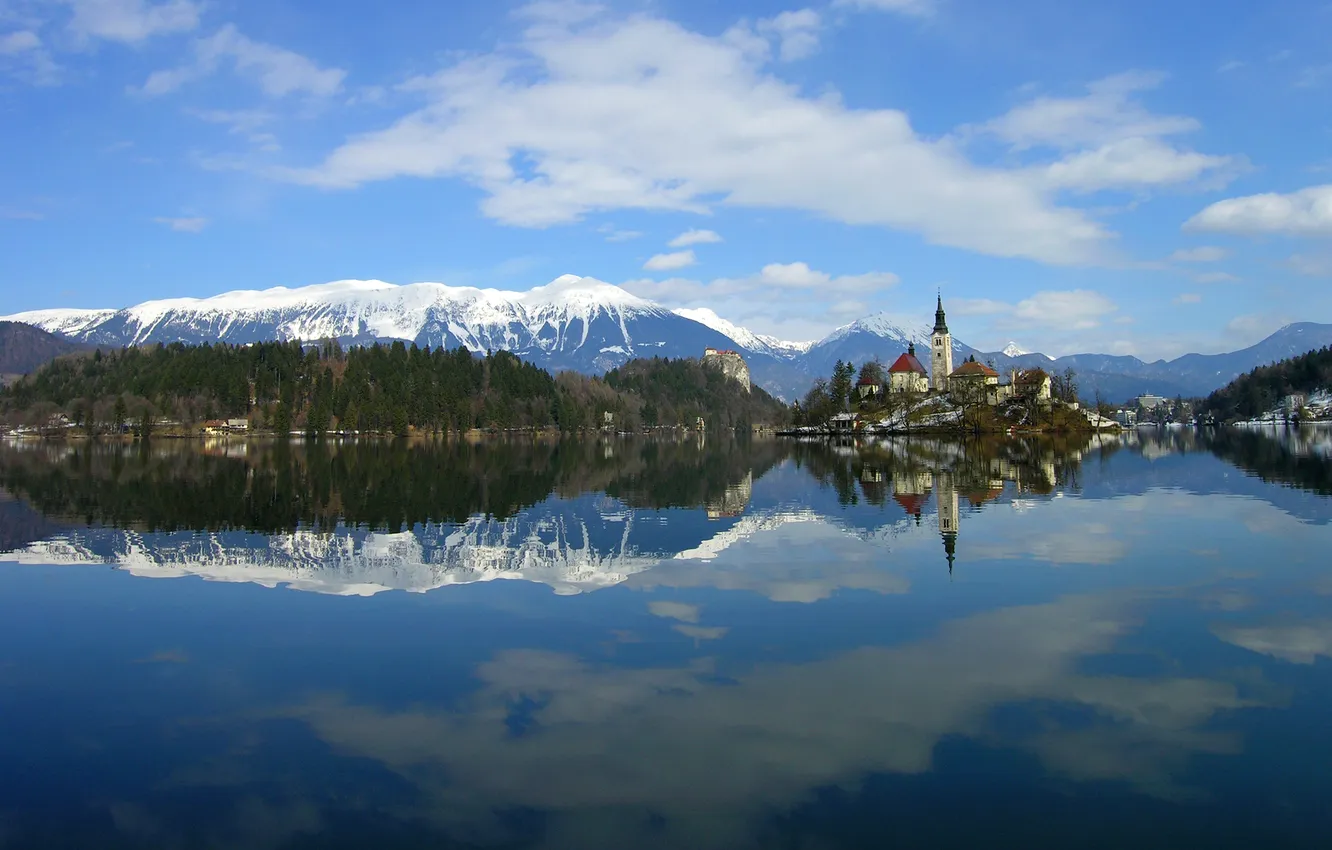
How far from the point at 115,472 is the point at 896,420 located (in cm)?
12805

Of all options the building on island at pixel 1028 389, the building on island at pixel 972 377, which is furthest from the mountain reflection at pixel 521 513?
the building on island at pixel 972 377

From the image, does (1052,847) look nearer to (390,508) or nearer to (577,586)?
(577,586)

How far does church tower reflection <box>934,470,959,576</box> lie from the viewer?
27.3 m

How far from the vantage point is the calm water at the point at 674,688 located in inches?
392

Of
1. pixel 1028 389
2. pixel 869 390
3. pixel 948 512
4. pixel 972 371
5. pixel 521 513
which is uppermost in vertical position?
pixel 972 371

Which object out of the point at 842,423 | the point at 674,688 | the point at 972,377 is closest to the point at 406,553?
the point at 674,688

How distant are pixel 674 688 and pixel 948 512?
25.0 m

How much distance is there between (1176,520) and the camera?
33.0m

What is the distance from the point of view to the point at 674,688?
14078 millimetres

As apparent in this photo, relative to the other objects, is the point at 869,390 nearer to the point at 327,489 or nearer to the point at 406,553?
the point at 327,489

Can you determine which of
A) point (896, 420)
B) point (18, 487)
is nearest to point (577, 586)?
point (18, 487)

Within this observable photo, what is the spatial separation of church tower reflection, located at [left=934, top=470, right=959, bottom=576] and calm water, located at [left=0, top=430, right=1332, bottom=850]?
1.18ft

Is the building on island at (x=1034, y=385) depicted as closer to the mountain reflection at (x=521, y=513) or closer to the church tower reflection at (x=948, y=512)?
the mountain reflection at (x=521, y=513)

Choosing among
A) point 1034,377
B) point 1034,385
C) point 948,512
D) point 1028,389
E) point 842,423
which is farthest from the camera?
point 842,423
